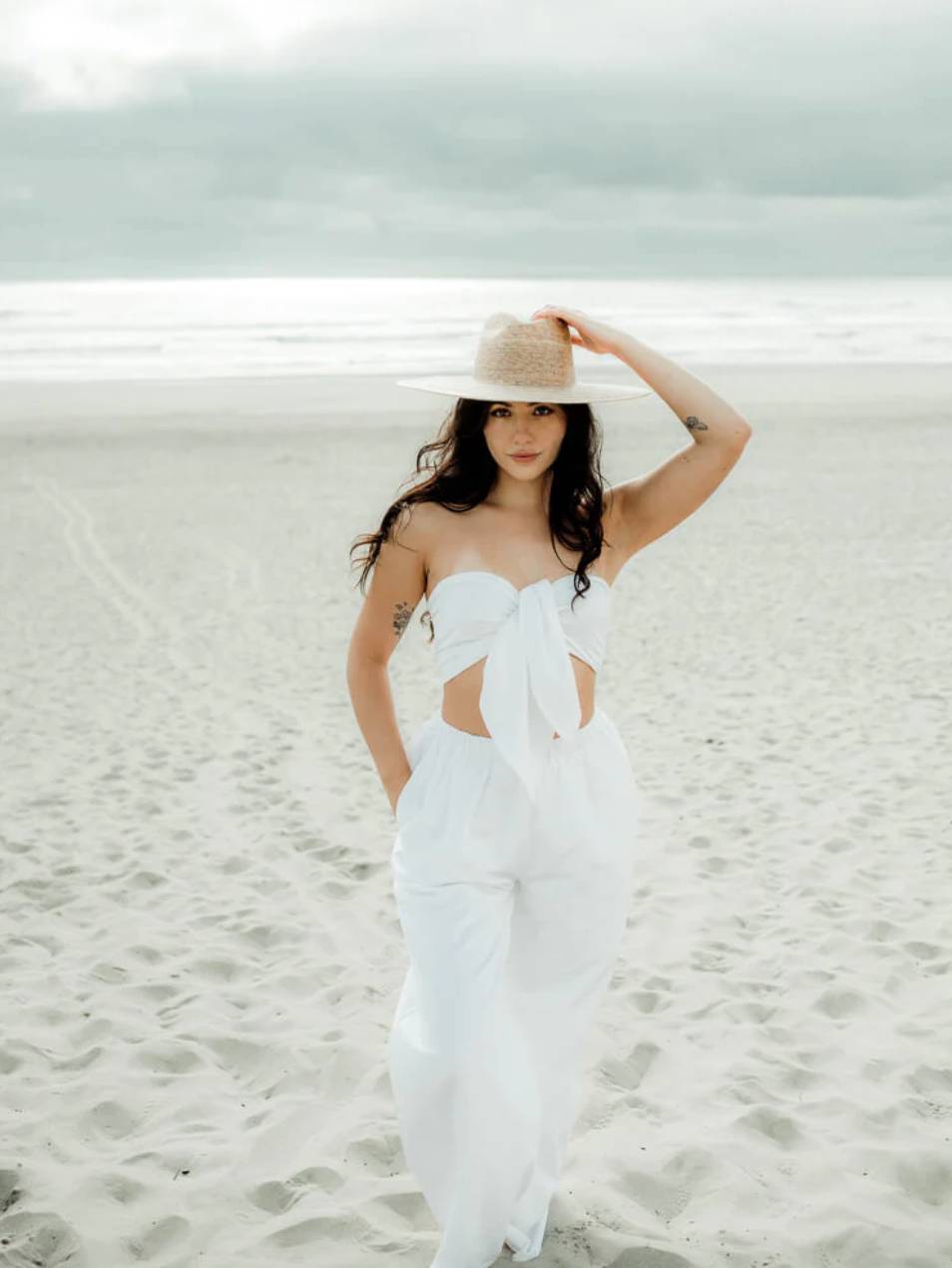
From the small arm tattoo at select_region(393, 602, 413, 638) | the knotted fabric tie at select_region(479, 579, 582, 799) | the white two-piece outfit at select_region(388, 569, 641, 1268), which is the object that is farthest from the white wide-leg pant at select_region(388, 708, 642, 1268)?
the small arm tattoo at select_region(393, 602, 413, 638)

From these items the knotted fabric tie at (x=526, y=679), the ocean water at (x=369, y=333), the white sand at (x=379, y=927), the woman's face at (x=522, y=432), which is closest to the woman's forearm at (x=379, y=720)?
the knotted fabric tie at (x=526, y=679)

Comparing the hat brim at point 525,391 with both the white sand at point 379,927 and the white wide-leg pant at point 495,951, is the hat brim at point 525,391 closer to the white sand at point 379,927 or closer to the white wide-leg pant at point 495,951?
the white wide-leg pant at point 495,951

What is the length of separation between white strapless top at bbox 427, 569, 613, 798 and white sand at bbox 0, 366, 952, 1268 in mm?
1435

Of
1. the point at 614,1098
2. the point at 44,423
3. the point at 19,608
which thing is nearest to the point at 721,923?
the point at 614,1098

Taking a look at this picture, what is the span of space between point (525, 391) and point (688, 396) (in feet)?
1.38

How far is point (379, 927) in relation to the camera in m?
5.42

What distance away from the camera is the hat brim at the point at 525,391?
290 cm

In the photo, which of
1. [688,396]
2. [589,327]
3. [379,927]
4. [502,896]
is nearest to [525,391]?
[589,327]

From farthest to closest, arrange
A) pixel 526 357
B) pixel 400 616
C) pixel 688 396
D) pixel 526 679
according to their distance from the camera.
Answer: pixel 400 616
pixel 688 396
pixel 526 357
pixel 526 679

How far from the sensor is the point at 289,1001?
478 centimetres

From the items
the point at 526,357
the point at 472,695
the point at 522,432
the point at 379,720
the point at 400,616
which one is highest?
the point at 526,357

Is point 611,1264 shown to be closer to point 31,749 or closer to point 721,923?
point 721,923

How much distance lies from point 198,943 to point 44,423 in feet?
66.0

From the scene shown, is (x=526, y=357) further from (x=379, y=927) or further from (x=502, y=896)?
(x=379, y=927)
